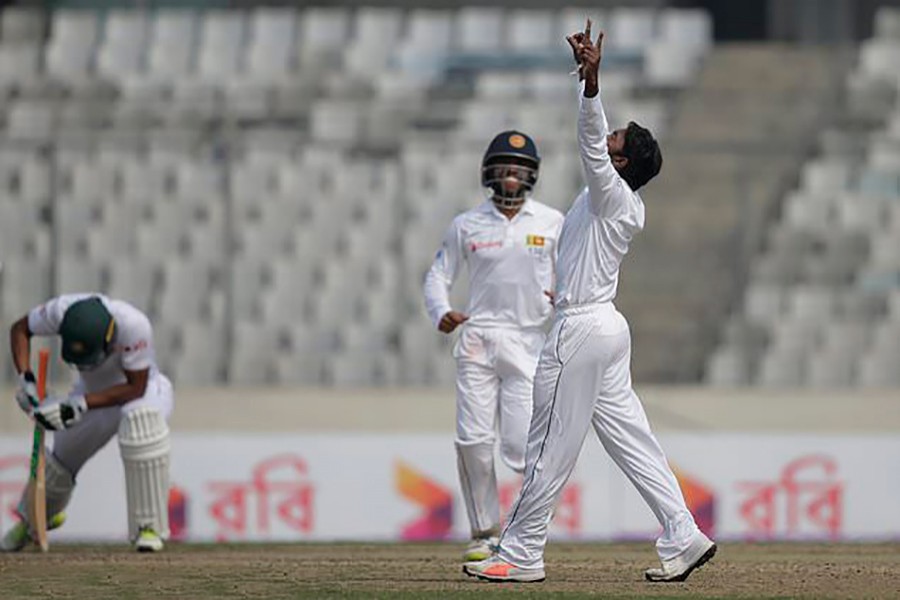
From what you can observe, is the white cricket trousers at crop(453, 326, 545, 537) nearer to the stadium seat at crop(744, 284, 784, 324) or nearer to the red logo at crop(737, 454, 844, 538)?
the red logo at crop(737, 454, 844, 538)

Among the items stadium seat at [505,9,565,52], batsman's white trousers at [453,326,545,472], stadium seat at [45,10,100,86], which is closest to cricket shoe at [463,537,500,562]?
batsman's white trousers at [453,326,545,472]

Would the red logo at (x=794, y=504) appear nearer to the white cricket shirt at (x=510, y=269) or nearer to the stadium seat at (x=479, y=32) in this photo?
the white cricket shirt at (x=510, y=269)

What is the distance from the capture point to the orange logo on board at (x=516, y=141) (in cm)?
977

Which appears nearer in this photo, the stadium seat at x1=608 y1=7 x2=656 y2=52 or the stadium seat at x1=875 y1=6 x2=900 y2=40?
the stadium seat at x1=875 y1=6 x2=900 y2=40

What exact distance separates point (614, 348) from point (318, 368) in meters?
8.52

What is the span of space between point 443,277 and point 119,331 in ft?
5.55

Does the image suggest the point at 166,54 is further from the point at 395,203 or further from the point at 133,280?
the point at 395,203

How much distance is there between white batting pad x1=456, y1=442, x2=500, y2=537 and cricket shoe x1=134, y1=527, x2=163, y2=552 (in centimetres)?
170

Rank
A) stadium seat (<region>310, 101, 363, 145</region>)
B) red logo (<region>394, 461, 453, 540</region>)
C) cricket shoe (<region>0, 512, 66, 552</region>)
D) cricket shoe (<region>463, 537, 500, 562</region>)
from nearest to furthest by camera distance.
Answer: cricket shoe (<region>463, 537, 500, 562</region>) < cricket shoe (<region>0, 512, 66, 552</region>) < red logo (<region>394, 461, 453, 540</region>) < stadium seat (<region>310, 101, 363, 145</region>)

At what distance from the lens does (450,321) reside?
964 cm

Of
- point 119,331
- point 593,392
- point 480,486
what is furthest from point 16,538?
point 593,392

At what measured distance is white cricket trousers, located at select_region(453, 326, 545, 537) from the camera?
9.74 m

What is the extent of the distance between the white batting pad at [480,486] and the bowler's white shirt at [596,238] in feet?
6.56

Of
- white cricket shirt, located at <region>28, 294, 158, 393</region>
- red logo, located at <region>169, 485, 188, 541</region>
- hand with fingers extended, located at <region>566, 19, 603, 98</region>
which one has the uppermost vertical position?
hand with fingers extended, located at <region>566, 19, 603, 98</region>
